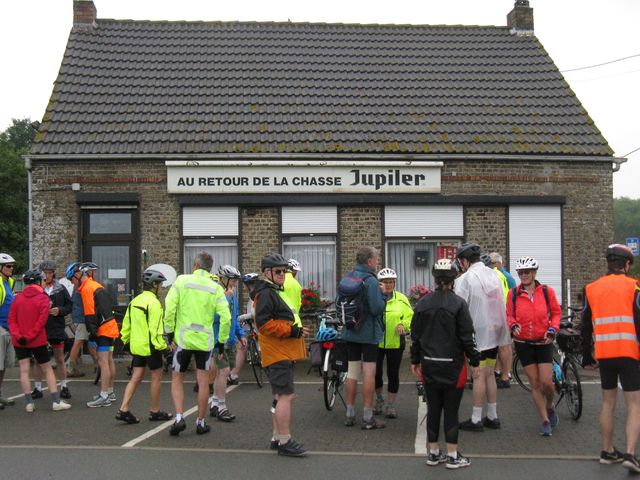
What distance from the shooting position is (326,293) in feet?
54.5

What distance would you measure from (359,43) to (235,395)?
36.8ft

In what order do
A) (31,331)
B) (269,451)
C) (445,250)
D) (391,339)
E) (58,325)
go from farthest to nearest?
(445,250)
(58,325)
(31,331)
(391,339)
(269,451)

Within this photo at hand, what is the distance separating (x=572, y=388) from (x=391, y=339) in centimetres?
218

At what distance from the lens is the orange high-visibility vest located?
719 cm

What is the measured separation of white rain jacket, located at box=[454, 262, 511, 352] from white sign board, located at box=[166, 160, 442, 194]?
737 cm

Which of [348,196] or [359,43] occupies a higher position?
[359,43]

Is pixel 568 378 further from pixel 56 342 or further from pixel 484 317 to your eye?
pixel 56 342

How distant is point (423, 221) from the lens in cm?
1652

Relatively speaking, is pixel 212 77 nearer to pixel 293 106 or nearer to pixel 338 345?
pixel 293 106

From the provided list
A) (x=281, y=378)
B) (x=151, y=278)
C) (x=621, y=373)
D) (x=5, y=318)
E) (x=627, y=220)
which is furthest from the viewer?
(x=627, y=220)

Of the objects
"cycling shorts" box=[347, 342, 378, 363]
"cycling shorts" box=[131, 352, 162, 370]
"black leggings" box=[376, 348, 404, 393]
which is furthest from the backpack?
"cycling shorts" box=[131, 352, 162, 370]

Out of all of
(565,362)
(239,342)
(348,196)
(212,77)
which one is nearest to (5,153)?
(212,77)

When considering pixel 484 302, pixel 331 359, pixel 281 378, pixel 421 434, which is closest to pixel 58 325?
pixel 331 359

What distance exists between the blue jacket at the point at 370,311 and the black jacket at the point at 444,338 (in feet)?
5.28
